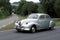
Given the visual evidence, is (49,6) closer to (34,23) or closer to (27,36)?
(34,23)

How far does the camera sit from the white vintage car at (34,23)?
1773 centimetres

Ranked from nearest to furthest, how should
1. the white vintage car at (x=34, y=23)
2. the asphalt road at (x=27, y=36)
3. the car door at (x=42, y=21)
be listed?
the asphalt road at (x=27, y=36) → the white vintage car at (x=34, y=23) → the car door at (x=42, y=21)

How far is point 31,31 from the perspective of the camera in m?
17.9

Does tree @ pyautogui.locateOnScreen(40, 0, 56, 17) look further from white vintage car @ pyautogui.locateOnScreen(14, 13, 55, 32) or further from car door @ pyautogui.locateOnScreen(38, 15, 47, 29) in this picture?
car door @ pyautogui.locateOnScreen(38, 15, 47, 29)

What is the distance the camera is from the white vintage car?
17.7 meters

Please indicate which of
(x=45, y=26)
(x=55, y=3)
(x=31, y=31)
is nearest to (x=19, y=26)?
(x=31, y=31)

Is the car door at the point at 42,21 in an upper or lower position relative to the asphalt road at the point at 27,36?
upper

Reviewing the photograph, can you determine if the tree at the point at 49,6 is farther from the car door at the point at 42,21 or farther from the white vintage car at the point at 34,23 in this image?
the car door at the point at 42,21

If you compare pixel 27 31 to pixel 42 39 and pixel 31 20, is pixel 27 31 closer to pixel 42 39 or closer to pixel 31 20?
pixel 31 20

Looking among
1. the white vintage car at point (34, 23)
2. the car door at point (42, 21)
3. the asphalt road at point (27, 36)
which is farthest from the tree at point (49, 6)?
the asphalt road at point (27, 36)

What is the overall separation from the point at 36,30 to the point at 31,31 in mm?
1394

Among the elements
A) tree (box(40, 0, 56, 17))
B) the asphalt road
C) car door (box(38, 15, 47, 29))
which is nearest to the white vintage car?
car door (box(38, 15, 47, 29))

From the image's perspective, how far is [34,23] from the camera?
18.3m

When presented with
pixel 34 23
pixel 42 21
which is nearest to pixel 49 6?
pixel 42 21
